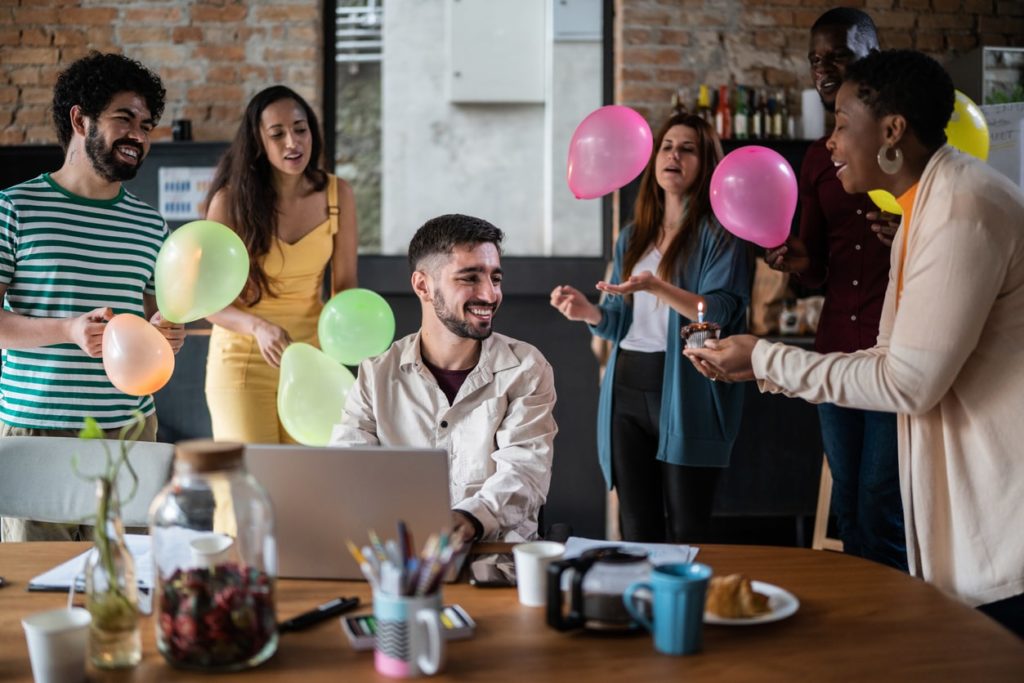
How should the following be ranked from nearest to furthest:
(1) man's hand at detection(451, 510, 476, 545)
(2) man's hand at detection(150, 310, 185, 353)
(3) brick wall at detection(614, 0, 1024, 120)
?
(1) man's hand at detection(451, 510, 476, 545) → (2) man's hand at detection(150, 310, 185, 353) → (3) brick wall at detection(614, 0, 1024, 120)

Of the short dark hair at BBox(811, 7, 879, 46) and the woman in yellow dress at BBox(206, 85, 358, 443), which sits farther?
the woman in yellow dress at BBox(206, 85, 358, 443)

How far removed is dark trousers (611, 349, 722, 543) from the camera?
2727 mm

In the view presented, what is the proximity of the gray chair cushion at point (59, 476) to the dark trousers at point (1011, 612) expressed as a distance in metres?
1.56

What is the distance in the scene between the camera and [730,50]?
444 cm

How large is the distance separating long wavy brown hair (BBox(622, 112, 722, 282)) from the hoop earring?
1075 mm

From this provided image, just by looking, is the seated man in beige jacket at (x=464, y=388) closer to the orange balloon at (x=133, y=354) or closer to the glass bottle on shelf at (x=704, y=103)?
the orange balloon at (x=133, y=354)

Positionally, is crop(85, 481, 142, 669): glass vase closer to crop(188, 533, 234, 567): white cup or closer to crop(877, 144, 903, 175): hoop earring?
crop(188, 533, 234, 567): white cup

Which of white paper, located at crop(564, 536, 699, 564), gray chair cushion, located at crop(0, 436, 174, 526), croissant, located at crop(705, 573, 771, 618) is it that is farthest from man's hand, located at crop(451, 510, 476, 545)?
gray chair cushion, located at crop(0, 436, 174, 526)

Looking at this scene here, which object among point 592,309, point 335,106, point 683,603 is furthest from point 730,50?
point 683,603

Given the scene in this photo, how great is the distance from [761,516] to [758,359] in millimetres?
2684

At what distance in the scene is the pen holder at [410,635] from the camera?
110 cm

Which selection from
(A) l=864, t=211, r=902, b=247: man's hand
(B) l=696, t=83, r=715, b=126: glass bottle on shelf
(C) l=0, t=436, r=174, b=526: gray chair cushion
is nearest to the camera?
(C) l=0, t=436, r=174, b=526: gray chair cushion

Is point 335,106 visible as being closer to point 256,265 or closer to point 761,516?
point 256,265

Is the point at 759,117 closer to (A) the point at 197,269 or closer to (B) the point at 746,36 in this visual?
(B) the point at 746,36
